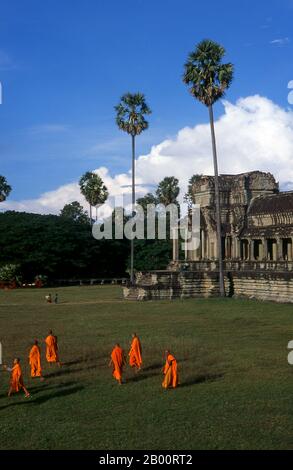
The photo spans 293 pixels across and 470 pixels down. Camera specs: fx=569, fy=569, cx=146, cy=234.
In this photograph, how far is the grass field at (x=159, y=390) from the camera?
35.3 feet

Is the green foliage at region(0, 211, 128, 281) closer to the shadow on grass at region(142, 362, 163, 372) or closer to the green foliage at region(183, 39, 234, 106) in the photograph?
the green foliage at region(183, 39, 234, 106)

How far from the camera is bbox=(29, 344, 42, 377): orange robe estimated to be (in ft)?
51.6

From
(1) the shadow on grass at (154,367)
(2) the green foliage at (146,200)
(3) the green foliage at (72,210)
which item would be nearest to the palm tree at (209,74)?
(1) the shadow on grass at (154,367)

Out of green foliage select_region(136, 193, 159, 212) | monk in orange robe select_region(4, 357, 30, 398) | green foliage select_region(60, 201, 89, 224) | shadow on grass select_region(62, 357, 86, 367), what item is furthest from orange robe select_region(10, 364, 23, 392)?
green foliage select_region(60, 201, 89, 224)

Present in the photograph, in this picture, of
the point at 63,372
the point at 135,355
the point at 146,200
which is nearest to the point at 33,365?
the point at 63,372

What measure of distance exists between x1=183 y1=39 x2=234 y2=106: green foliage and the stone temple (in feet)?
35.4

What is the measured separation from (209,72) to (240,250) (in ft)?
51.9

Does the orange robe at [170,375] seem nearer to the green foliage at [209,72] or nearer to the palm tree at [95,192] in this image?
the green foliage at [209,72]

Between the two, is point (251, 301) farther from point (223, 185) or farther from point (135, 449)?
point (135, 449)

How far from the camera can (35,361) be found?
52.1ft

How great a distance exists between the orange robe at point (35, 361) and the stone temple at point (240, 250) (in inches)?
787

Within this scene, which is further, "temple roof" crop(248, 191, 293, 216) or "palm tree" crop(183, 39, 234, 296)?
"temple roof" crop(248, 191, 293, 216)

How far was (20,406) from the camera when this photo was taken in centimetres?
1312

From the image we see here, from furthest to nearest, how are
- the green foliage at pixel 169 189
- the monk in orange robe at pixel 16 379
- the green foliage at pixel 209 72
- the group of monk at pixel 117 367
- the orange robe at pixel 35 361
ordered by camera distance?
the green foliage at pixel 169 189 → the green foliage at pixel 209 72 → the orange robe at pixel 35 361 → the group of monk at pixel 117 367 → the monk in orange robe at pixel 16 379
